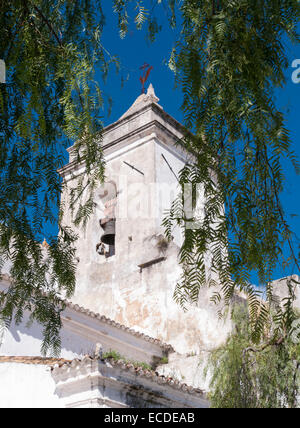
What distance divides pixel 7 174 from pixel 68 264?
81 centimetres

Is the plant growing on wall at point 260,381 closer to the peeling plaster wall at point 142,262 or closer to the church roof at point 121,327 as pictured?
the church roof at point 121,327

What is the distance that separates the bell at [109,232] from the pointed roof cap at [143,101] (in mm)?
3164

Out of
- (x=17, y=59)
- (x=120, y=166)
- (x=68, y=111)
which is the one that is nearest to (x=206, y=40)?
(x=68, y=111)

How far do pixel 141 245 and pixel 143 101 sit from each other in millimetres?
4444

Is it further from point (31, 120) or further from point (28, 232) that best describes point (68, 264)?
point (31, 120)

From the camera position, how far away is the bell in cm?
1491

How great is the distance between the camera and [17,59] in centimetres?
394

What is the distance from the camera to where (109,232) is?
14.9 metres

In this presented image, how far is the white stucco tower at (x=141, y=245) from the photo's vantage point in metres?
12.4

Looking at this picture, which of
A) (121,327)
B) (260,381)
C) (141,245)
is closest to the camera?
(260,381)

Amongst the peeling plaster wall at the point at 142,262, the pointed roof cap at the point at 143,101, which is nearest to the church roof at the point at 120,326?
the peeling plaster wall at the point at 142,262

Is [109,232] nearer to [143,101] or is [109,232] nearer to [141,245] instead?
[141,245]

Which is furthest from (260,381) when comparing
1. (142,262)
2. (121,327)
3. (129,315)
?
(142,262)

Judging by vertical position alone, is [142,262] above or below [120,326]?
above
